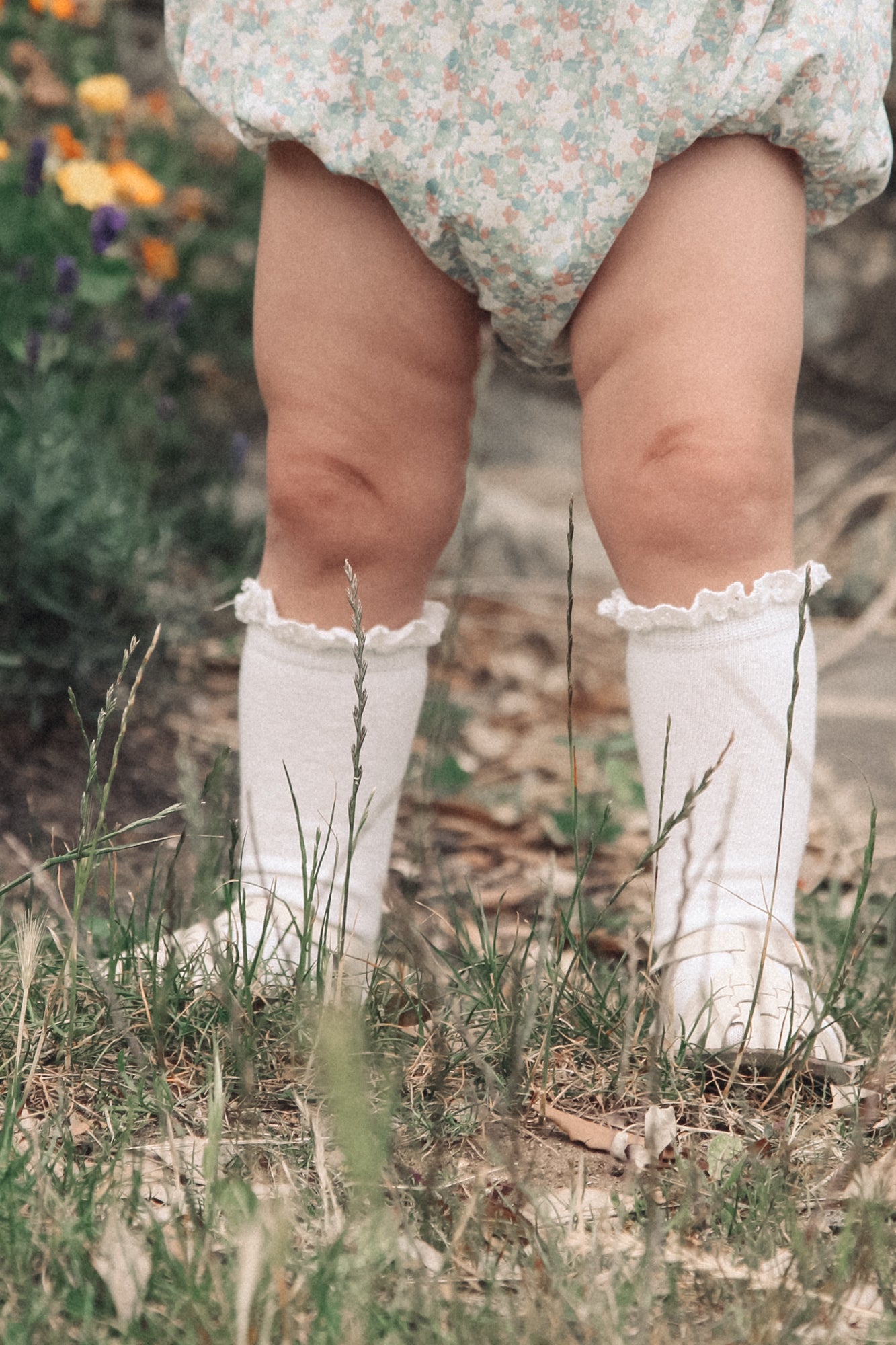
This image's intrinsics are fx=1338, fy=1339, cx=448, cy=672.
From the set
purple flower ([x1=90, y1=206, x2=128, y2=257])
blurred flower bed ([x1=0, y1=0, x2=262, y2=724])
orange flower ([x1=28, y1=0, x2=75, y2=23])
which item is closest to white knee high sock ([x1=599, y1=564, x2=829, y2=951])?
blurred flower bed ([x1=0, y1=0, x2=262, y2=724])

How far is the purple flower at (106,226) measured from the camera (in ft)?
6.86

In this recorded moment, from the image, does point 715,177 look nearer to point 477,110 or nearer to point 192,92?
point 477,110

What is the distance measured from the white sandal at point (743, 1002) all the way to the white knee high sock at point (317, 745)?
308 millimetres

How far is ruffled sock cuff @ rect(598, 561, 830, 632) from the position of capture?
114 cm

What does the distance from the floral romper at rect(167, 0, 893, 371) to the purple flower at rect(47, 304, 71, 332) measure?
0.88m

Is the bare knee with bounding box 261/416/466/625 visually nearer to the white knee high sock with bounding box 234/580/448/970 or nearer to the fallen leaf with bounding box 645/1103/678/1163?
the white knee high sock with bounding box 234/580/448/970

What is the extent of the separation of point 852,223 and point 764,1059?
2.55 metres

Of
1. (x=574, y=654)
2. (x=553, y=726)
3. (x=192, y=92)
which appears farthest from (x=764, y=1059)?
(x=574, y=654)

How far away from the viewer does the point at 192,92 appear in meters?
1.31

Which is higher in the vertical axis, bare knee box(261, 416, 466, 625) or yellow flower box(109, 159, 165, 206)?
yellow flower box(109, 159, 165, 206)

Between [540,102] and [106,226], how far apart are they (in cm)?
115

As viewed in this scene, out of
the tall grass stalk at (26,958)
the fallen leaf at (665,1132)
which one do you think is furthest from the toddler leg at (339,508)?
the fallen leaf at (665,1132)

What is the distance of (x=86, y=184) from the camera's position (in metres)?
2.15

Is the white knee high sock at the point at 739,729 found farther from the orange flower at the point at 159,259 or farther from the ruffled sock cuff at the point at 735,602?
the orange flower at the point at 159,259
